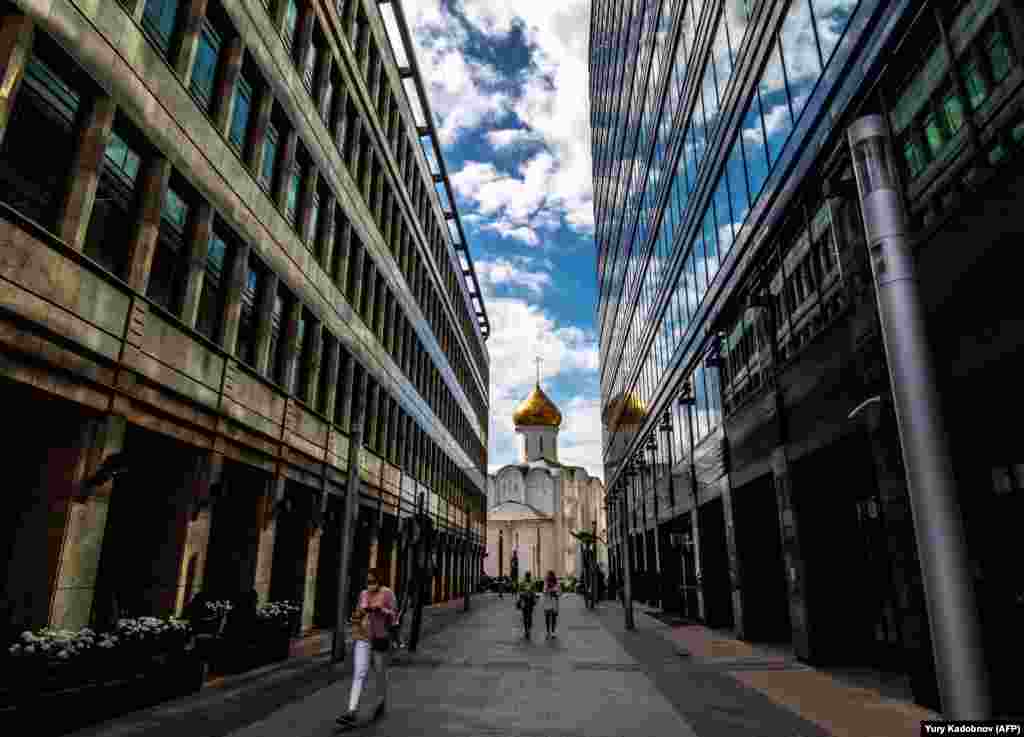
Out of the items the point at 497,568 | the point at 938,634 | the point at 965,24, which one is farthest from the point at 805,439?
the point at 497,568

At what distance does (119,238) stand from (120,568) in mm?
6574

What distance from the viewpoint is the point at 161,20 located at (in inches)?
535

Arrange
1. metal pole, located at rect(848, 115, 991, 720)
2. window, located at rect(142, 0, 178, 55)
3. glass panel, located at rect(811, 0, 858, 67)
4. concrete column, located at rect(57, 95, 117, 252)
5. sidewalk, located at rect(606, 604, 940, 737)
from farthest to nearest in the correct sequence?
window, located at rect(142, 0, 178, 55), glass panel, located at rect(811, 0, 858, 67), concrete column, located at rect(57, 95, 117, 252), sidewalk, located at rect(606, 604, 940, 737), metal pole, located at rect(848, 115, 991, 720)

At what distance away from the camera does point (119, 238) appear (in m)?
12.3

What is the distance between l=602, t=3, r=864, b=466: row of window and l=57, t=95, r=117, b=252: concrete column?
13354 millimetres

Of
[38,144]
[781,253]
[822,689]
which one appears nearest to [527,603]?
[822,689]

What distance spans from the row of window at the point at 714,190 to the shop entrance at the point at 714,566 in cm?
450

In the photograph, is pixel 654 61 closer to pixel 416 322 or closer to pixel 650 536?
pixel 416 322

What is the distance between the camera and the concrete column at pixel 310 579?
21.4 metres

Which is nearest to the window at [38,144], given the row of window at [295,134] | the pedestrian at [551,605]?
the row of window at [295,134]

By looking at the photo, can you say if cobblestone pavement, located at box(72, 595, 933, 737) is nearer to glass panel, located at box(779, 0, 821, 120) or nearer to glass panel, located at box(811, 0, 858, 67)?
glass panel, located at box(811, 0, 858, 67)

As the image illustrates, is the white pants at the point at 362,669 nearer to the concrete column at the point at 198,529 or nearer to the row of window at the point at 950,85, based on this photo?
the concrete column at the point at 198,529

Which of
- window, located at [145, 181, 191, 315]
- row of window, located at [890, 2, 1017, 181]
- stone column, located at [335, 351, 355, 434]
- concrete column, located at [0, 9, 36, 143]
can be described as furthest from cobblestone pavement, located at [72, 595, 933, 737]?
stone column, located at [335, 351, 355, 434]

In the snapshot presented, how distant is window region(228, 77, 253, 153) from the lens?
55.1 ft
